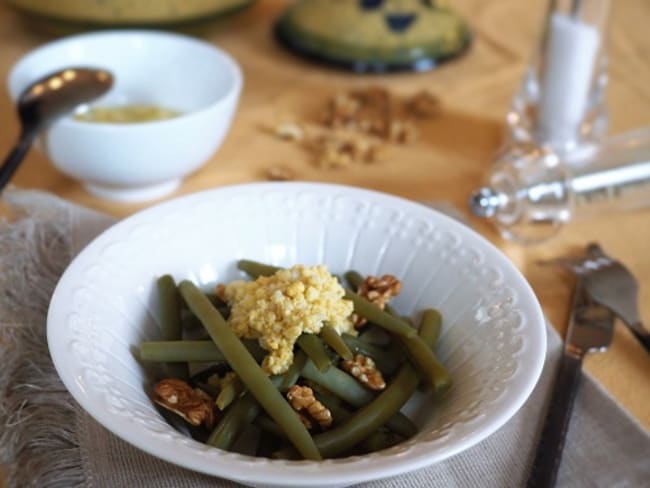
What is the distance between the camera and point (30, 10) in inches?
46.8

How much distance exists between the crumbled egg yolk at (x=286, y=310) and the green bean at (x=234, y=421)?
0.09 ft

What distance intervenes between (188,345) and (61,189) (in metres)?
0.41

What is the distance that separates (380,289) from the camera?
2.14 ft

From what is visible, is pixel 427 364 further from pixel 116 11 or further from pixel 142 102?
pixel 116 11

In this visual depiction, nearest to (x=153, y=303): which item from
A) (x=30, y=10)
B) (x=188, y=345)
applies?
(x=188, y=345)

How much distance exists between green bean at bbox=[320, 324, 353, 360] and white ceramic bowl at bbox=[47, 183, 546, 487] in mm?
73

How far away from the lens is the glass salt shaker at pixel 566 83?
1.00 m

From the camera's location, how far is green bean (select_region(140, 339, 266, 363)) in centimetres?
58

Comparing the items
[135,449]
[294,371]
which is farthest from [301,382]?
[135,449]

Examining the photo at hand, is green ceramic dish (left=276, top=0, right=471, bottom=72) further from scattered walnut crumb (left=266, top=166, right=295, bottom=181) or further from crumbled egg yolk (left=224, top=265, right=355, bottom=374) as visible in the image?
crumbled egg yolk (left=224, top=265, right=355, bottom=374)

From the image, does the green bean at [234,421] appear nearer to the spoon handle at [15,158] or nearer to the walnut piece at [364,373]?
the walnut piece at [364,373]

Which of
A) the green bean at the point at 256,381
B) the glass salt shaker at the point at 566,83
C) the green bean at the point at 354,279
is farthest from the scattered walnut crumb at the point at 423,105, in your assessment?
the green bean at the point at 256,381

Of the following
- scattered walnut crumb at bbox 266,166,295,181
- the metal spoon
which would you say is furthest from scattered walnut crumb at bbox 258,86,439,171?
the metal spoon

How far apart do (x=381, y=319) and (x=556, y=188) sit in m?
0.33
